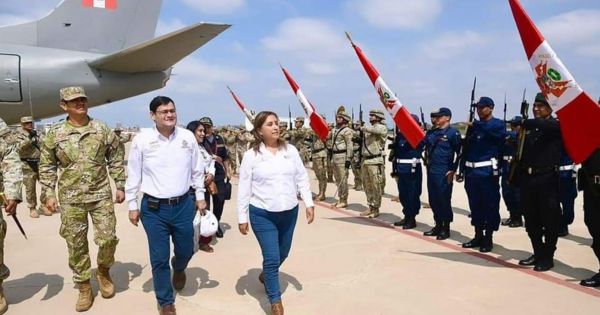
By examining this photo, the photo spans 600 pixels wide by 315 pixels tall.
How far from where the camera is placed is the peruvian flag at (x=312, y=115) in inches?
330

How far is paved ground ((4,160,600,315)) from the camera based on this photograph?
350 cm

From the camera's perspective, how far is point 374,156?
729cm

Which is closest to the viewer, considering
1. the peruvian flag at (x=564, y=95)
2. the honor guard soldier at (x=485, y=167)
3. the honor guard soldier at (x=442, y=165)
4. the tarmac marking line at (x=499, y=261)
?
the peruvian flag at (x=564, y=95)

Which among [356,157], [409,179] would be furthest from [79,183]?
[356,157]

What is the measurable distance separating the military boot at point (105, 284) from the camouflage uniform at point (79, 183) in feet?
0.64

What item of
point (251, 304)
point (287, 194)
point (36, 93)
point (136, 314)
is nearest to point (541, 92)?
point (287, 194)

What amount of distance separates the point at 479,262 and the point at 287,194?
259cm

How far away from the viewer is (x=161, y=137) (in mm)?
3367

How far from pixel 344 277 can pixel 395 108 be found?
2.93 meters

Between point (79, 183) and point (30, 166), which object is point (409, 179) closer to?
point (79, 183)

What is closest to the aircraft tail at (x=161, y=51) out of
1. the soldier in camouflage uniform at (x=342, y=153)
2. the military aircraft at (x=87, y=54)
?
the military aircraft at (x=87, y=54)

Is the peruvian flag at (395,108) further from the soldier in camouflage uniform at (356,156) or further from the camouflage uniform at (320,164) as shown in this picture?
the camouflage uniform at (320,164)

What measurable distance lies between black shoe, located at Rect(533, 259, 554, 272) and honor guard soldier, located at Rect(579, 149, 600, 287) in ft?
1.45

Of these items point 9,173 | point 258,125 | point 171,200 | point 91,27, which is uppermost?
point 91,27
